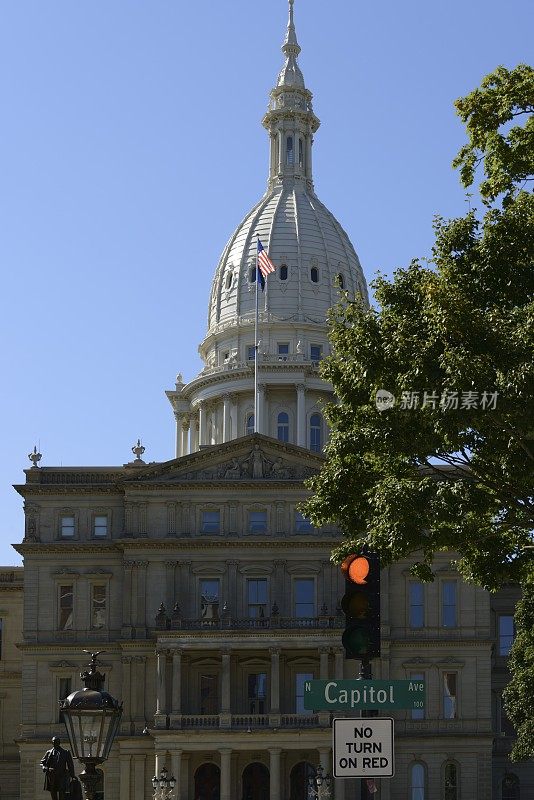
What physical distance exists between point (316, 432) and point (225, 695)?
1334 inches

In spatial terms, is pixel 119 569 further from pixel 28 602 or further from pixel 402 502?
pixel 402 502

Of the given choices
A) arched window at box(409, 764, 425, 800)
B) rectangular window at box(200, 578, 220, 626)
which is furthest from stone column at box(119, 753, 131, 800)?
arched window at box(409, 764, 425, 800)

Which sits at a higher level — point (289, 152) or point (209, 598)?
point (289, 152)

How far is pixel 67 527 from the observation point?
309 feet

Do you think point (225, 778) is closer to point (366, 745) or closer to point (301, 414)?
point (301, 414)

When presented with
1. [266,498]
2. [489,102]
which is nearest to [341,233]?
[266,498]

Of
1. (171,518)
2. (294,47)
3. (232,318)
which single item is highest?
(294,47)

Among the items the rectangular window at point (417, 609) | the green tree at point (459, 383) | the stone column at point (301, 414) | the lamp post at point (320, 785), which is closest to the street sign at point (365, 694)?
the green tree at point (459, 383)

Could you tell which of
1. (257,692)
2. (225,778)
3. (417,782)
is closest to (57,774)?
(225,778)

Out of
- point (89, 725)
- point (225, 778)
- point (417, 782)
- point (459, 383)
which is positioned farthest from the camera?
point (417, 782)

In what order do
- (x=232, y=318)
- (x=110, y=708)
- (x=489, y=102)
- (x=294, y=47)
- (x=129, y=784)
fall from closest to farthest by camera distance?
(x=110, y=708)
(x=489, y=102)
(x=129, y=784)
(x=232, y=318)
(x=294, y=47)

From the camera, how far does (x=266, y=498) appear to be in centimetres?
9231

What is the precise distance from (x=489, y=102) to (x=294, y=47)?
104938 mm

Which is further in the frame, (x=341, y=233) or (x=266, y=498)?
(x=341, y=233)
